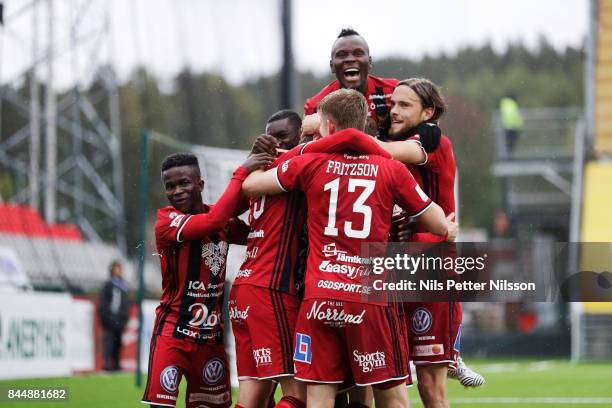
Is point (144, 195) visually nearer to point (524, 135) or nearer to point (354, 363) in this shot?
point (354, 363)

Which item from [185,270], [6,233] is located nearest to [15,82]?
[6,233]

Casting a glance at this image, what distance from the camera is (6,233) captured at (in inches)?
615

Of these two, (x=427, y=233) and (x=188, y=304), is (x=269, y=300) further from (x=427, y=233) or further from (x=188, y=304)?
(x=427, y=233)

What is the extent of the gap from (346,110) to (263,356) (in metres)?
1.33

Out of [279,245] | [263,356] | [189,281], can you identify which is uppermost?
[279,245]

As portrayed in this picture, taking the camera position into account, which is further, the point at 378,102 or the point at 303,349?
the point at 378,102

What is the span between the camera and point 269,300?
5.57 m

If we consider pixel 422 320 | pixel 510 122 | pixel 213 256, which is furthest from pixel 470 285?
pixel 510 122

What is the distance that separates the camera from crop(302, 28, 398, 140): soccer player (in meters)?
6.17

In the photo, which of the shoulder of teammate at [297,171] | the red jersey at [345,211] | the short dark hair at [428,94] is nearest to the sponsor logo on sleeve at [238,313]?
the red jersey at [345,211]

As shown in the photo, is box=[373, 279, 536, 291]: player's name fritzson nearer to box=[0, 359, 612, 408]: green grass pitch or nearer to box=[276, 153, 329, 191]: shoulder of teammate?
box=[276, 153, 329, 191]: shoulder of teammate

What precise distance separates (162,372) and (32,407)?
11.7 feet

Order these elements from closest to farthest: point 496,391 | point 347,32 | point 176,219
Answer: point 176,219, point 347,32, point 496,391

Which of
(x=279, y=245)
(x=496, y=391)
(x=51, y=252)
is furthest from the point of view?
(x=51, y=252)
